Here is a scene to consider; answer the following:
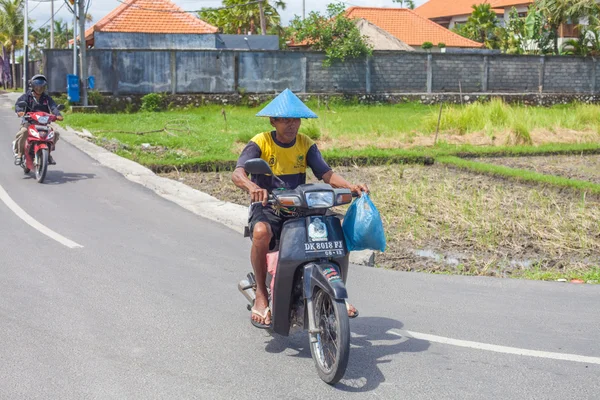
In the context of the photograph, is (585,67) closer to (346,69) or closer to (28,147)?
(346,69)

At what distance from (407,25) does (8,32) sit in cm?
3509

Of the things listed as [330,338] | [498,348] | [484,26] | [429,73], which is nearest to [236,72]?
[429,73]

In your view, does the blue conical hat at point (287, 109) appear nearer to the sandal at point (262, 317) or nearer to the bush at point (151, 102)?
the sandal at point (262, 317)

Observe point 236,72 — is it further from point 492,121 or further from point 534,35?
point 534,35

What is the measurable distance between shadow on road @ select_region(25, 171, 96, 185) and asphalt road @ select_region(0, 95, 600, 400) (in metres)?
4.36

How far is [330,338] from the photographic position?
504 centimetres

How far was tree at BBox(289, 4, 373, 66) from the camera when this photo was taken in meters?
33.6

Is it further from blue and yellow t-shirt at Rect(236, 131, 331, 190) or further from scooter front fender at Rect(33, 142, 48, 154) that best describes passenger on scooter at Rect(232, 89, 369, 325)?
scooter front fender at Rect(33, 142, 48, 154)

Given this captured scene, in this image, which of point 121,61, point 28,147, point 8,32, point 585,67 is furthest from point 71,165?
point 8,32

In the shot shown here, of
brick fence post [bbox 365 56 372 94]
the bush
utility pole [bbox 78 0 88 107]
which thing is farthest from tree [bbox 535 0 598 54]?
utility pole [bbox 78 0 88 107]

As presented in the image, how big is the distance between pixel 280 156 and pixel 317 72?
2801 centimetres

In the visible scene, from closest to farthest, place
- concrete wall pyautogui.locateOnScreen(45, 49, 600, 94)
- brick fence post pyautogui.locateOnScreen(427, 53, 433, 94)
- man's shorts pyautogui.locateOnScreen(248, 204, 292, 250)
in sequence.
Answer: man's shorts pyautogui.locateOnScreen(248, 204, 292, 250)
concrete wall pyautogui.locateOnScreen(45, 49, 600, 94)
brick fence post pyautogui.locateOnScreen(427, 53, 433, 94)

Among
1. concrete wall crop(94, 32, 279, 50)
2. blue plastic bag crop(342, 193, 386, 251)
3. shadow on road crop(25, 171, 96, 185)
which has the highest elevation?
concrete wall crop(94, 32, 279, 50)

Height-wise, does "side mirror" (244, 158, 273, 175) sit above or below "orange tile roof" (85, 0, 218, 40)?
below
